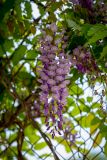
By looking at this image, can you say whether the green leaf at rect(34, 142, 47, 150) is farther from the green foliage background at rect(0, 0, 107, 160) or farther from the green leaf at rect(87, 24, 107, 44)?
the green leaf at rect(87, 24, 107, 44)

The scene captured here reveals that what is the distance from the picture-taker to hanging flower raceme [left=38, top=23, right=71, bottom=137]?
35.9 inches

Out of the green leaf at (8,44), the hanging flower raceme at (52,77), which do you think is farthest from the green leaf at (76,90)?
the hanging flower raceme at (52,77)

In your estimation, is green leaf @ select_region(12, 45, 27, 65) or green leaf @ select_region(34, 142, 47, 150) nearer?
green leaf @ select_region(12, 45, 27, 65)

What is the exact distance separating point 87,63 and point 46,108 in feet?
0.46

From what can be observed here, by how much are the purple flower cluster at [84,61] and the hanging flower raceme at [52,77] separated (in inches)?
1.4

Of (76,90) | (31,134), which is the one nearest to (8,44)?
(76,90)

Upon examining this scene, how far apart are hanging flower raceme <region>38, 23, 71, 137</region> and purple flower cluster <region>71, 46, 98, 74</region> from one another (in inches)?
1.4

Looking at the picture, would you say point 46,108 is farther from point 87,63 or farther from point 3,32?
point 3,32

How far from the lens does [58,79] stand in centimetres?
92

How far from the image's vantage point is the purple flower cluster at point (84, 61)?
96cm

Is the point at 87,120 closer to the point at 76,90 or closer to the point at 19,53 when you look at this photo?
the point at 76,90

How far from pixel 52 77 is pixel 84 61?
89mm

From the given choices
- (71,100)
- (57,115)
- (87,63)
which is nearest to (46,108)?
(57,115)

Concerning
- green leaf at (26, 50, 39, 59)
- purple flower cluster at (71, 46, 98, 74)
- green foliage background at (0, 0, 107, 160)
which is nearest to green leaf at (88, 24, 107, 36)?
green foliage background at (0, 0, 107, 160)
